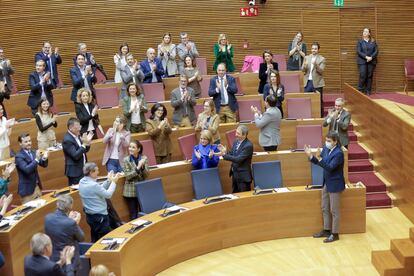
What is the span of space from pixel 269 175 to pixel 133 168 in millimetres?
1637

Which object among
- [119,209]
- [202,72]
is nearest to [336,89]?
[202,72]

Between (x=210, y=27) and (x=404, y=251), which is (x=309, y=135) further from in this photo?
(x=210, y=27)

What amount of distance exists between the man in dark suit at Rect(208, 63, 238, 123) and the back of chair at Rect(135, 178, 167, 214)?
2.24 meters

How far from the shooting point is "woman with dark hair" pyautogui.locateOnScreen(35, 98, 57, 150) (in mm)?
8531

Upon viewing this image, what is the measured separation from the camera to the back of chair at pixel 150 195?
7.64 metres

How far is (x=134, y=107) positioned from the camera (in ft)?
29.5

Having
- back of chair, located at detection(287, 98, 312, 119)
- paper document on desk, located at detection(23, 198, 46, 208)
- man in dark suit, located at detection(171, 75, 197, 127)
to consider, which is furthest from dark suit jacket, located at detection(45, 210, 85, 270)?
back of chair, located at detection(287, 98, 312, 119)

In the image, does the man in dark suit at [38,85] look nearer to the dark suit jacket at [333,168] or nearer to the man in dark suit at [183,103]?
the man in dark suit at [183,103]

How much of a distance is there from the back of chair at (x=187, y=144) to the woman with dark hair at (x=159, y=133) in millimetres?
207

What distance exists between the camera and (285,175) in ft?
28.9

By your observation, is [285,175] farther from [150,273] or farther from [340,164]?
[150,273]

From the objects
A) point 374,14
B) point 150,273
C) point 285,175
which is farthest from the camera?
point 374,14

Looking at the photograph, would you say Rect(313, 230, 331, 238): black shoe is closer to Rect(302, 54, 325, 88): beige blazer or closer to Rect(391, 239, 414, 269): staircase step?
Rect(391, 239, 414, 269): staircase step

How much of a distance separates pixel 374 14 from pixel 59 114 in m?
5.91
